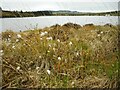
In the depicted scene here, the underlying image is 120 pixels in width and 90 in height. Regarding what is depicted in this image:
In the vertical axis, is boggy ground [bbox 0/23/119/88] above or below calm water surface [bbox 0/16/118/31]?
below

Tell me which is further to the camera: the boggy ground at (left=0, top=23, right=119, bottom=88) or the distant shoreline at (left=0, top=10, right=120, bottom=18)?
the distant shoreline at (left=0, top=10, right=120, bottom=18)

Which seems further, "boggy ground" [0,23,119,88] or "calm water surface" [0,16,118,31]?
"calm water surface" [0,16,118,31]

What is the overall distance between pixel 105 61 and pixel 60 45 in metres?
0.44

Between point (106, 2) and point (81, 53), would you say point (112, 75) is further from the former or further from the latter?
point (106, 2)

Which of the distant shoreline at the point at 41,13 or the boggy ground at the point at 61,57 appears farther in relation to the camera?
the distant shoreline at the point at 41,13

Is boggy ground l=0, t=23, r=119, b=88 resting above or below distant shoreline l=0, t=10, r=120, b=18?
below

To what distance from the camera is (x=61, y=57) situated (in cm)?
279

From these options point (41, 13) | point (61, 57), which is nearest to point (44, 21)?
point (41, 13)

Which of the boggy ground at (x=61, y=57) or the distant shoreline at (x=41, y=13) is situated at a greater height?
the distant shoreline at (x=41, y=13)

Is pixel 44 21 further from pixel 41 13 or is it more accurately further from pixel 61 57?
pixel 61 57

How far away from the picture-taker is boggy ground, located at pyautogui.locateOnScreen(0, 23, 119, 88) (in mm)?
2619

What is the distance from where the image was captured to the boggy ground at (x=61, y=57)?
8.59 feet

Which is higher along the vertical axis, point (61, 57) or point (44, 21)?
point (44, 21)

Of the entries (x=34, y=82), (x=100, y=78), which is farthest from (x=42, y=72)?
(x=100, y=78)
